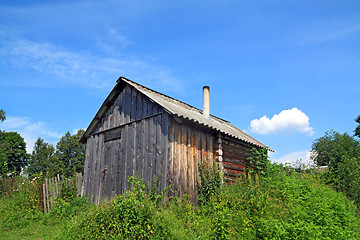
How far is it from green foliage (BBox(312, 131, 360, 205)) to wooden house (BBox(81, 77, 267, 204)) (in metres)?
5.31

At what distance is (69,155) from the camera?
109 ft

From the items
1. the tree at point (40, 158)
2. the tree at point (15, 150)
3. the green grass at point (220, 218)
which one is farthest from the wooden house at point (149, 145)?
the tree at point (15, 150)

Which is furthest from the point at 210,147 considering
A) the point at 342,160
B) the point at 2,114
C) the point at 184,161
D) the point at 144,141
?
the point at 2,114

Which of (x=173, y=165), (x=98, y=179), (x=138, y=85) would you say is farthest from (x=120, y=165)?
(x=138, y=85)

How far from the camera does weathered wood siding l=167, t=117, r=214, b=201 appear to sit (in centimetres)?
918

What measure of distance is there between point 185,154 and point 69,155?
28.0m

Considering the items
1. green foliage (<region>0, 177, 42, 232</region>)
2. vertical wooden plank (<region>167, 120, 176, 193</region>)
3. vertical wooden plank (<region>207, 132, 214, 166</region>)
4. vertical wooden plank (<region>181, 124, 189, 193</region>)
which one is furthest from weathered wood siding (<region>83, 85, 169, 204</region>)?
vertical wooden plank (<region>207, 132, 214, 166</region>)

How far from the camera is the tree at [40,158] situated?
3906 cm

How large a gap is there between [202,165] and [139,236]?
452 centimetres

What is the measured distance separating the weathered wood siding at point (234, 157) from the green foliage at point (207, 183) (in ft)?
4.93

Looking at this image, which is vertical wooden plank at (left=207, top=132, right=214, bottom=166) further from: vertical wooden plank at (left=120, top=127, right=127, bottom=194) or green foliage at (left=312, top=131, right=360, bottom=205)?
green foliage at (left=312, top=131, right=360, bottom=205)

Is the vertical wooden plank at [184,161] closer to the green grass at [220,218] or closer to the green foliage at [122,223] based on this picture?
the green grass at [220,218]

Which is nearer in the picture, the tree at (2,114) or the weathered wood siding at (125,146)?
the weathered wood siding at (125,146)

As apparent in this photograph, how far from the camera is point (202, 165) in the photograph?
33.8ft
